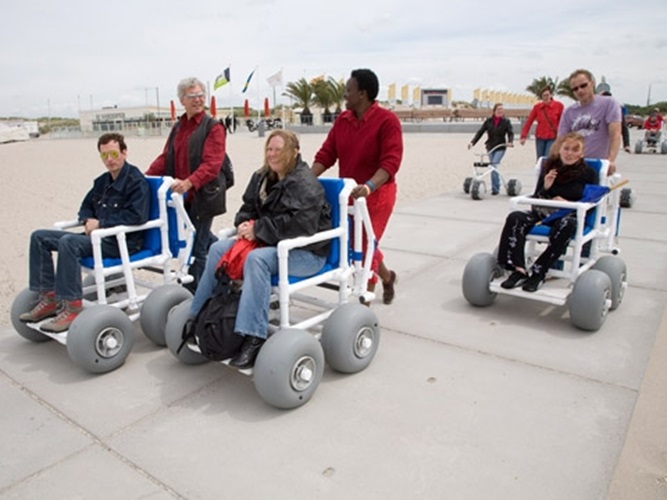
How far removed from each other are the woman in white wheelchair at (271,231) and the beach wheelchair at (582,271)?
1.54 metres

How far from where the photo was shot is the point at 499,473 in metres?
2.54

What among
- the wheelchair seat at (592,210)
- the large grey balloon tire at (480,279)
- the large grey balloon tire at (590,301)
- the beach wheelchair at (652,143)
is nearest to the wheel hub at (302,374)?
the large grey balloon tire at (480,279)

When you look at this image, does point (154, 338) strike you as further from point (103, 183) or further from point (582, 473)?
point (582, 473)

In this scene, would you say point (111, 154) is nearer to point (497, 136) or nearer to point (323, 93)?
point (497, 136)

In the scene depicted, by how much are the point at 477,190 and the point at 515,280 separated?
601 cm

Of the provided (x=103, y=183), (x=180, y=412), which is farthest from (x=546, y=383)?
(x=103, y=183)

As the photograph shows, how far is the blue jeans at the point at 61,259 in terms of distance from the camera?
371 centimetres

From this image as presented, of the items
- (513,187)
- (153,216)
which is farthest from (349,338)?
(513,187)

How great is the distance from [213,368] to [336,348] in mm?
846

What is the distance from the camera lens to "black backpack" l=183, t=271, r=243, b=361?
125 inches

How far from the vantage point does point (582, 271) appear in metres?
4.45

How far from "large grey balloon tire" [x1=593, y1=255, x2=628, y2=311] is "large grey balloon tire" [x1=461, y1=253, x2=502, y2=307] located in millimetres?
813

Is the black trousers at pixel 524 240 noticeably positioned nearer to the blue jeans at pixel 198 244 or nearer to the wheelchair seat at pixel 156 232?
the blue jeans at pixel 198 244

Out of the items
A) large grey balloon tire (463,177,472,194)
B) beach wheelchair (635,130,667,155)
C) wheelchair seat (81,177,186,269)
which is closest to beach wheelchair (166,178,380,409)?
wheelchair seat (81,177,186,269)
